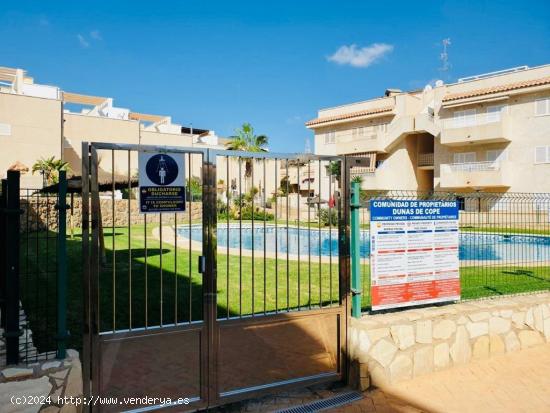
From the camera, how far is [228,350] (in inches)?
207

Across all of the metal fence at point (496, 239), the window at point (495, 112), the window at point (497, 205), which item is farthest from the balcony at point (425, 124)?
the window at point (497, 205)

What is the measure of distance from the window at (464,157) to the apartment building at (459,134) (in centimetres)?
7

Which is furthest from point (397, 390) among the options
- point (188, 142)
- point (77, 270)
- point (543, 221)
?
point (188, 142)

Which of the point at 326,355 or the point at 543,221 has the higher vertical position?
the point at 543,221

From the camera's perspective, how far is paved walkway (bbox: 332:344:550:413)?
4.16m

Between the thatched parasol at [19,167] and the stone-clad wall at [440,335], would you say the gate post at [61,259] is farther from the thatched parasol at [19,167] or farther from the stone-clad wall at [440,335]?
the thatched parasol at [19,167]

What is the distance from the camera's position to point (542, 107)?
28.4 m

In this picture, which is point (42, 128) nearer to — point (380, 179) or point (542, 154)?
point (380, 179)

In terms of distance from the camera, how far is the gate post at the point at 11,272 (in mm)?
3207

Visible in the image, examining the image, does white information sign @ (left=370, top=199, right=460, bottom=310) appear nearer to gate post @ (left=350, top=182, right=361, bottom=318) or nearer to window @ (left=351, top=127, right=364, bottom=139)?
gate post @ (left=350, top=182, right=361, bottom=318)

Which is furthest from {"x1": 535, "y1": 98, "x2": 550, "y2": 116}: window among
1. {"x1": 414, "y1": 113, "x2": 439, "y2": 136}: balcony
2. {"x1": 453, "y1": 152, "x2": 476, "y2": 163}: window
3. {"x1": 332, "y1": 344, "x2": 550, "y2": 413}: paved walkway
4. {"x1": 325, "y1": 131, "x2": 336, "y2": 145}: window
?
{"x1": 332, "y1": 344, "x2": 550, "y2": 413}: paved walkway

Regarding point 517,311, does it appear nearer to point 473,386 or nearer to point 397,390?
point 473,386

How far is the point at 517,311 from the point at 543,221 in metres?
2.03

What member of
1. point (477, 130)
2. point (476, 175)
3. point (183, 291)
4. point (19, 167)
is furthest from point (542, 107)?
point (19, 167)
